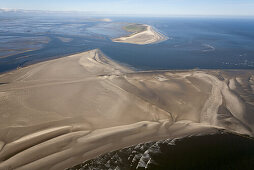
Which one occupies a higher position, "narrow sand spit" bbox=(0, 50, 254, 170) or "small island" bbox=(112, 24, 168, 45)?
"small island" bbox=(112, 24, 168, 45)

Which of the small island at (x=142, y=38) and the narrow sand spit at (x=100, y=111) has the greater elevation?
the small island at (x=142, y=38)

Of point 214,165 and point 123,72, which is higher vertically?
point 123,72

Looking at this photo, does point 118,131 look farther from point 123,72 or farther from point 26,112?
point 123,72

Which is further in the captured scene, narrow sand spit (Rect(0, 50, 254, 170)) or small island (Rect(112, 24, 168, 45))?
small island (Rect(112, 24, 168, 45))

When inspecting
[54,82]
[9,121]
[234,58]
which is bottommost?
[9,121]

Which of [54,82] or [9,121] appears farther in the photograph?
[54,82]

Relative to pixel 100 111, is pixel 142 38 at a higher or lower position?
higher

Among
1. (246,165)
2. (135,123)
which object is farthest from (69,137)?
(246,165)

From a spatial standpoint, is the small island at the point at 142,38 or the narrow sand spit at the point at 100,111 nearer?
the narrow sand spit at the point at 100,111
